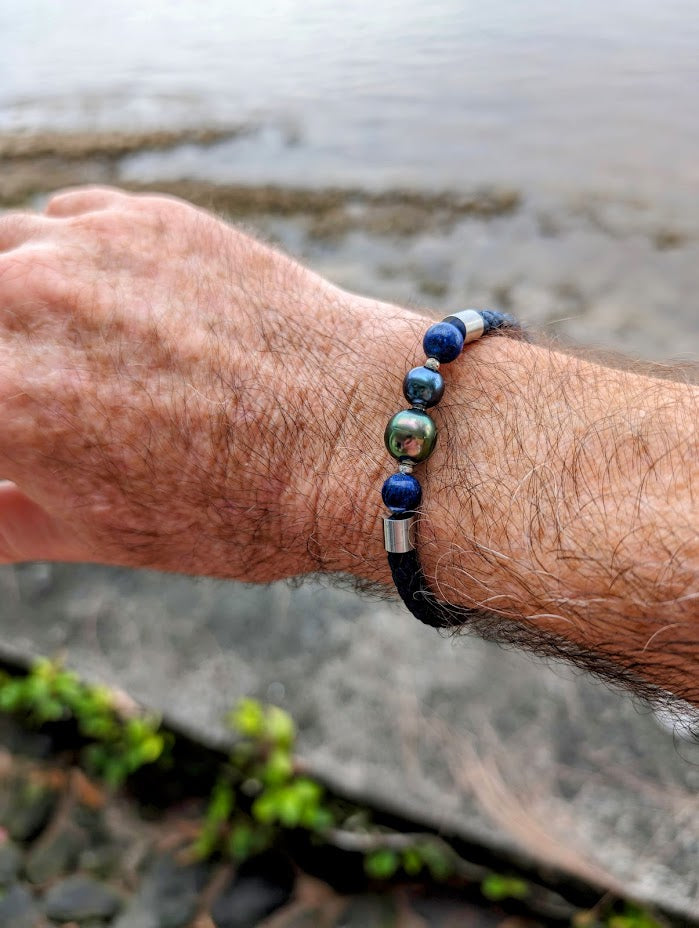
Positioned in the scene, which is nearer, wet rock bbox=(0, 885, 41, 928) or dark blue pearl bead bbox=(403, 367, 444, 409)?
dark blue pearl bead bbox=(403, 367, 444, 409)

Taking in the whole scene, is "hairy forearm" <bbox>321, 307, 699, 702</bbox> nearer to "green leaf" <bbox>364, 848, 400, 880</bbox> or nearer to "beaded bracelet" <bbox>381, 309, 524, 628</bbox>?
"beaded bracelet" <bbox>381, 309, 524, 628</bbox>

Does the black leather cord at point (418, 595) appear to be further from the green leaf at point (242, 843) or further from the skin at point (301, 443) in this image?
the green leaf at point (242, 843)

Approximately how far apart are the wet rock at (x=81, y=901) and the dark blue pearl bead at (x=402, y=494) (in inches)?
51.4

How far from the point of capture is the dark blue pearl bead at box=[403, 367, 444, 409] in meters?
1.00

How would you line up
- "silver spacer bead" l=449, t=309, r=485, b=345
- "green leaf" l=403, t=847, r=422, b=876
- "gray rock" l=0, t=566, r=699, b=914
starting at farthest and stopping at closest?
1. "green leaf" l=403, t=847, r=422, b=876
2. "gray rock" l=0, t=566, r=699, b=914
3. "silver spacer bead" l=449, t=309, r=485, b=345

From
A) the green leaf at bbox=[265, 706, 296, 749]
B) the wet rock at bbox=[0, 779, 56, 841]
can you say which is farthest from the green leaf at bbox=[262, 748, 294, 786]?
the wet rock at bbox=[0, 779, 56, 841]

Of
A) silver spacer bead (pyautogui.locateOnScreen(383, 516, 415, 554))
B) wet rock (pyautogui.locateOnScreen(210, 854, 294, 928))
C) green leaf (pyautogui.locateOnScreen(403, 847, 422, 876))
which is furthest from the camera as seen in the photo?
wet rock (pyautogui.locateOnScreen(210, 854, 294, 928))

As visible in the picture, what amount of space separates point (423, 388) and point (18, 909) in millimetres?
1566

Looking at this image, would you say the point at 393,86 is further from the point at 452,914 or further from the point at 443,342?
the point at 452,914

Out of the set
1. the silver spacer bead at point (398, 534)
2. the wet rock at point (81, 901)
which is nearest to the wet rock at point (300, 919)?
the wet rock at point (81, 901)

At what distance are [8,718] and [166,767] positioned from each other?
50cm

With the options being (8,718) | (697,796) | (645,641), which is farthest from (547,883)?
(8,718)

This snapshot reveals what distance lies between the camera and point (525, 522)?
90 cm

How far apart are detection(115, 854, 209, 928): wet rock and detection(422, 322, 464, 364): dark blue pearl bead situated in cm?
131
